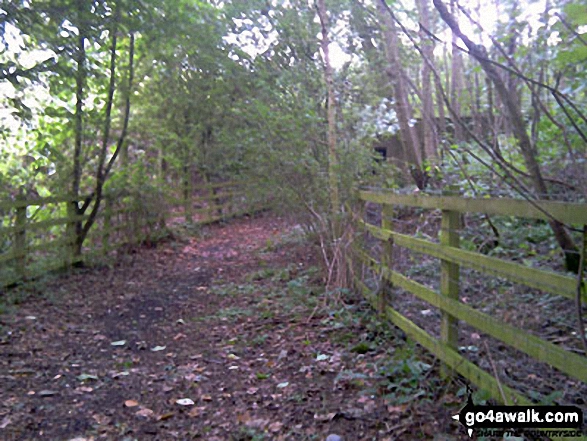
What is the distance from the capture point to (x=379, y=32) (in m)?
10.4

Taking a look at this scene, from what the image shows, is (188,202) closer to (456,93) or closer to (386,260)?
(456,93)


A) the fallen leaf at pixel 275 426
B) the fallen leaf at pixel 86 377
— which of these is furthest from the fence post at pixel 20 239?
the fallen leaf at pixel 275 426

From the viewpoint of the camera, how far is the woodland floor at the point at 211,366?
4.00 m

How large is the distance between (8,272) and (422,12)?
829 cm

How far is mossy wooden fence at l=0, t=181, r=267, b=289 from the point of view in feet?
27.5

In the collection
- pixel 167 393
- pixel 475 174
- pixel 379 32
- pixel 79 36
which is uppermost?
pixel 379 32

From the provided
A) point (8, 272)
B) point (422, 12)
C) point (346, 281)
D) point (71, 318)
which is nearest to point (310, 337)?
point (346, 281)

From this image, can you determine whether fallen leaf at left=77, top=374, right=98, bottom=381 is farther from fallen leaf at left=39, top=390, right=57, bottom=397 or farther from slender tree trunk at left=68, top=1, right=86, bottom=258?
slender tree trunk at left=68, top=1, right=86, bottom=258

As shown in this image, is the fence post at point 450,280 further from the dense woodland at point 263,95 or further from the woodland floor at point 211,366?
the dense woodland at point 263,95

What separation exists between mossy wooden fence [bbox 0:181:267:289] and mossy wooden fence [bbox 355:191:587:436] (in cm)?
489

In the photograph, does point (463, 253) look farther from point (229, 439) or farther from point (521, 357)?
point (229, 439)

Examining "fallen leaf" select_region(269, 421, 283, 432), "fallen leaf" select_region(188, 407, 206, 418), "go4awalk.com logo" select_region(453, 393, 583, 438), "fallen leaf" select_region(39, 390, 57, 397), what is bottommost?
"fallen leaf" select_region(188, 407, 206, 418)

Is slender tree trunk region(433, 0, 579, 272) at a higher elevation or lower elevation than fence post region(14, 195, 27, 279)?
higher

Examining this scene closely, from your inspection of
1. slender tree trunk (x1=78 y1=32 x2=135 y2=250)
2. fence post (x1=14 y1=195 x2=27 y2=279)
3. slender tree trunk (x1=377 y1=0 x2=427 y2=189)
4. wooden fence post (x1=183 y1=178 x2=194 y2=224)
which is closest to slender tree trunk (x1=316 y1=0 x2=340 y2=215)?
slender tree trunk (x1=377 y1=0 x2=427 y2=189)
